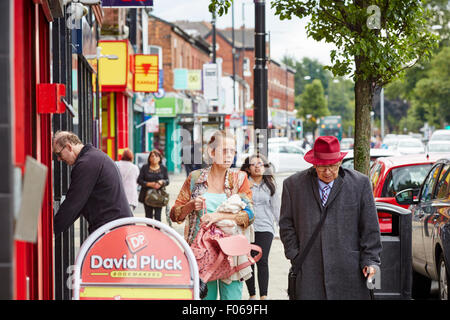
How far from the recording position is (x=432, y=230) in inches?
349

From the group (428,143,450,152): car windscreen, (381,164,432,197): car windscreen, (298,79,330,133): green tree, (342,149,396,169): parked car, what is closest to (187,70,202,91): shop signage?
(428,143,450,152): car windscreen

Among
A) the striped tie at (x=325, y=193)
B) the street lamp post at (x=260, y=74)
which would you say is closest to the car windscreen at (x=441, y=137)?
the street lamp post at (x=260, y=74)

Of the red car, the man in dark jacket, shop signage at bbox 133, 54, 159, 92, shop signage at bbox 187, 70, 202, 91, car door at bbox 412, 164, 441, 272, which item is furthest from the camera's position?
shop signage at bbox 187, 70, 202, 91

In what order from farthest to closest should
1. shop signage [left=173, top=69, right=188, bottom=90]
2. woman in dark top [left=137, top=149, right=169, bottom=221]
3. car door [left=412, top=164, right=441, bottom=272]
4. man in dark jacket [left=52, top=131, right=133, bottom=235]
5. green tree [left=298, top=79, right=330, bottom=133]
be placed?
green tree [left=298, top=79, right=330, bottom=133] → shop signage [left=173, top=69, right=188, bottom=90] → woman in dark top [left=137, top=149, right=169, bottom=221] → car door [left=412, top=164, right=441, bottom=272] → man in dark jacket [left=52, top=131, right=133, bottom=235]

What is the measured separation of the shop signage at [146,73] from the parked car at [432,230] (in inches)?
772

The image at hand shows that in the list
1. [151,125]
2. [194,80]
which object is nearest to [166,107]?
[194,80]

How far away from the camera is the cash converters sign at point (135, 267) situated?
4.86 meters

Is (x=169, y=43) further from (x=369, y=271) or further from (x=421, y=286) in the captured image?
(x=369, y=271)

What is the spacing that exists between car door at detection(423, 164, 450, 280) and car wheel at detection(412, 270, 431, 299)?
80 centimetres

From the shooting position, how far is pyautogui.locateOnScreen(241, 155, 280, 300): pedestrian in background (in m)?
8.97

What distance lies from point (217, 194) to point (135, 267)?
1.56 meters

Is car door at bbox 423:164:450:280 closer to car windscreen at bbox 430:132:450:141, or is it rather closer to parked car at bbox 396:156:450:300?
parked car at bbox 396:156:450:300

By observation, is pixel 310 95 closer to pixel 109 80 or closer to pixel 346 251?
pixel 109 80

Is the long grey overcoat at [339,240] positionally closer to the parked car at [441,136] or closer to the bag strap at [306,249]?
the bag strap at [306,249]
